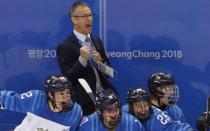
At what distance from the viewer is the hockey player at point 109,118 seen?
4.11 m

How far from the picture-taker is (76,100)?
182 inches

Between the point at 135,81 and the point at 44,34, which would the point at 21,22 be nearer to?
the point at 44,34

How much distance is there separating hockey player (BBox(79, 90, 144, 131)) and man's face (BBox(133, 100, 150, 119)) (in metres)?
0.08

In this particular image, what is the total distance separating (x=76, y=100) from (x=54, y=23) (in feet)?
2.79

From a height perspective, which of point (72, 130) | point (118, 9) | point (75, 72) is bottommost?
point (72, 130)

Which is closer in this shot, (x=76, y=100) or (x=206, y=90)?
(x=76, y=100)

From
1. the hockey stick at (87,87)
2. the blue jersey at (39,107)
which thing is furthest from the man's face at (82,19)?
the blue jersey at (39,107)

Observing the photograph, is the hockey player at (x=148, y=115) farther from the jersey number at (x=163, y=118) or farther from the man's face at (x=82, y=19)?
the man's face at (x=82, y=19)

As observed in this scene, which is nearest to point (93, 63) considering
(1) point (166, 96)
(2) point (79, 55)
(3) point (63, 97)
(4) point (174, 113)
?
(2) point (79, 55)

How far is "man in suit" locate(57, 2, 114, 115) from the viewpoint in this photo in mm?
4512

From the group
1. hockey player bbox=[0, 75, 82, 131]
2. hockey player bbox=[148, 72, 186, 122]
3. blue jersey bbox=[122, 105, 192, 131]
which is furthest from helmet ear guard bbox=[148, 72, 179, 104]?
hockey player bbox=[0, 75, 82, 131]

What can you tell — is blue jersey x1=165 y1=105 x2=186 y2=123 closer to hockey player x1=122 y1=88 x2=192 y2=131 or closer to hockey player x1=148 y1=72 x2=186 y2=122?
hockey player x1=148 y1=72 x2=186 y2=122

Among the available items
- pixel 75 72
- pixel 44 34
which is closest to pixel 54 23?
pixel 44 34

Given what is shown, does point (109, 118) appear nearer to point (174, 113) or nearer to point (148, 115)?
point (148, 115)
